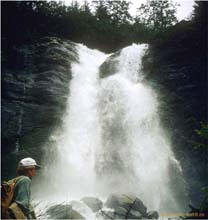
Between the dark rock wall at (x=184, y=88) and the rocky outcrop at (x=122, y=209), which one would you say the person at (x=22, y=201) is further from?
the dark rock wall at (x=184, y=88)

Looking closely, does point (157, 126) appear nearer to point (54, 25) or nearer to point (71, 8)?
point (54, 25)

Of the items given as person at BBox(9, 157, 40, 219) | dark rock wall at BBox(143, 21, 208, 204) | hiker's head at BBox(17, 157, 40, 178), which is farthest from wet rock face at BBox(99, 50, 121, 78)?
person at BBox(9, 157, 40, 219)

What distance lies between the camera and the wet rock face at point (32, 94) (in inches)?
611

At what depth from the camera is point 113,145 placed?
1530 centimetres

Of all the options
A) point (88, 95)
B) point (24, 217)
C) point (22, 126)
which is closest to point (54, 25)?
point (88, 95)

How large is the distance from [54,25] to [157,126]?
9.31 meters

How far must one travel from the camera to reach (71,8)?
76.6 ft

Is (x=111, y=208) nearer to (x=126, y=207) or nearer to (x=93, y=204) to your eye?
(x=126, y=207)

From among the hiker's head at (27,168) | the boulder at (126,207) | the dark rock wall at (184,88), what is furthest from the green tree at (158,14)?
the hiker's head at (27,168)

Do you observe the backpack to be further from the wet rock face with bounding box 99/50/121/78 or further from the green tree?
the green tree

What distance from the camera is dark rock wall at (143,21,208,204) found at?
47.9ft

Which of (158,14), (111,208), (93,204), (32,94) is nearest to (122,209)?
(111,208)

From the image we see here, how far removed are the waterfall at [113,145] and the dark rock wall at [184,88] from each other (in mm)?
482

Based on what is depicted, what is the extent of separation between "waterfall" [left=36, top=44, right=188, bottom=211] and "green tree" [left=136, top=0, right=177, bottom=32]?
279 inches
